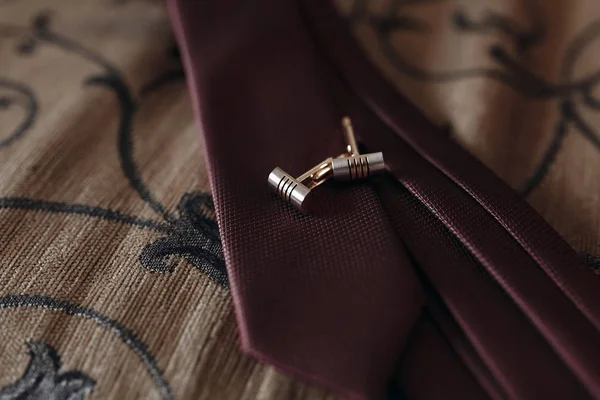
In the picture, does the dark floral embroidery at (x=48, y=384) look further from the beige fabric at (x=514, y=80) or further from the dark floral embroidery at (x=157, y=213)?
the beige fabric at (x=514, y=80)

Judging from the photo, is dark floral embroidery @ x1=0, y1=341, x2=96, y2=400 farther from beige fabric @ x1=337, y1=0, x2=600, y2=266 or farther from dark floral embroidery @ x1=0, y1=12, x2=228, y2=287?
beige fabric @ x1=337, y1=0, x2=600, y2=266

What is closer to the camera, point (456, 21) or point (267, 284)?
point (267, 284)

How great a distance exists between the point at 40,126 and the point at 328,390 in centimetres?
30

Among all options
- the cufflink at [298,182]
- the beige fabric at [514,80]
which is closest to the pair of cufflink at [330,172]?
the cufflink at [298,182]

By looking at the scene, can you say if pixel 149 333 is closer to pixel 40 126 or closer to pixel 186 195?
pixel 186 195

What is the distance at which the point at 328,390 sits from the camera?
286 mm

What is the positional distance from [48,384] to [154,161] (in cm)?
17

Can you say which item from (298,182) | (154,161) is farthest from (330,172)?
(154,161)

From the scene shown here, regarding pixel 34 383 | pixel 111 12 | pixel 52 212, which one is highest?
Answer: pixel 111 12

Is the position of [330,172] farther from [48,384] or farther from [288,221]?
[48,384]

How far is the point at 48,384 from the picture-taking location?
295 millimetres

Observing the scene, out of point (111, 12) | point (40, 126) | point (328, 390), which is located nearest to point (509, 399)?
point (328, 390)

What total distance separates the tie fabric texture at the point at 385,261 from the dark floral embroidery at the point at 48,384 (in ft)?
0.29

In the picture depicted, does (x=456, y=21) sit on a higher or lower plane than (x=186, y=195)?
higher
